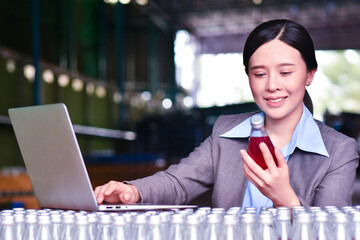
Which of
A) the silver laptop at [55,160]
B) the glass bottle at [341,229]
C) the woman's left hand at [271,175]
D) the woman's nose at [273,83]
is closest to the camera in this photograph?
the glass bottle at [341,229]

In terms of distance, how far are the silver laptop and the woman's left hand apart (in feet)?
0.90

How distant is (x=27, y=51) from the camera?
7805 millimetres

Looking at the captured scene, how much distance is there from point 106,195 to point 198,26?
18.2 meters

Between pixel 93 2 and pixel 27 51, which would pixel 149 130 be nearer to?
pixel 27 51

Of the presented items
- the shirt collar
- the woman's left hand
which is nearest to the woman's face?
the shirt collar

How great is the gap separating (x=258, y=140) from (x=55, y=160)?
1.87 ft

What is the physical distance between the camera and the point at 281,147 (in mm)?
1710

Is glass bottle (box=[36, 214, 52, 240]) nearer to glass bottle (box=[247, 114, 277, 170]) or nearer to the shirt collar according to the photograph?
glass bottle (box=[247, 114, 277, 170])

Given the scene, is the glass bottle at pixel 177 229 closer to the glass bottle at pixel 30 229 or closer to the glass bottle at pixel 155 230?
the glass bottle at pixel 155 230

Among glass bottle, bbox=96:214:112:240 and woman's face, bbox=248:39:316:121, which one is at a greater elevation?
woman's face, bbox=248:39:316:121

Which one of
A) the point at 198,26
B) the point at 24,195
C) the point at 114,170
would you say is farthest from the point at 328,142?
the point at 198,26

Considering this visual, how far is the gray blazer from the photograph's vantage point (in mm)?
1592

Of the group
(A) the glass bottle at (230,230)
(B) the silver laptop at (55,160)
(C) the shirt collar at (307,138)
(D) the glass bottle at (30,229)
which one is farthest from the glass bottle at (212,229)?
(C) the shirt collar at (307,138)

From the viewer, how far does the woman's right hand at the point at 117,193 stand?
5.24 feet
